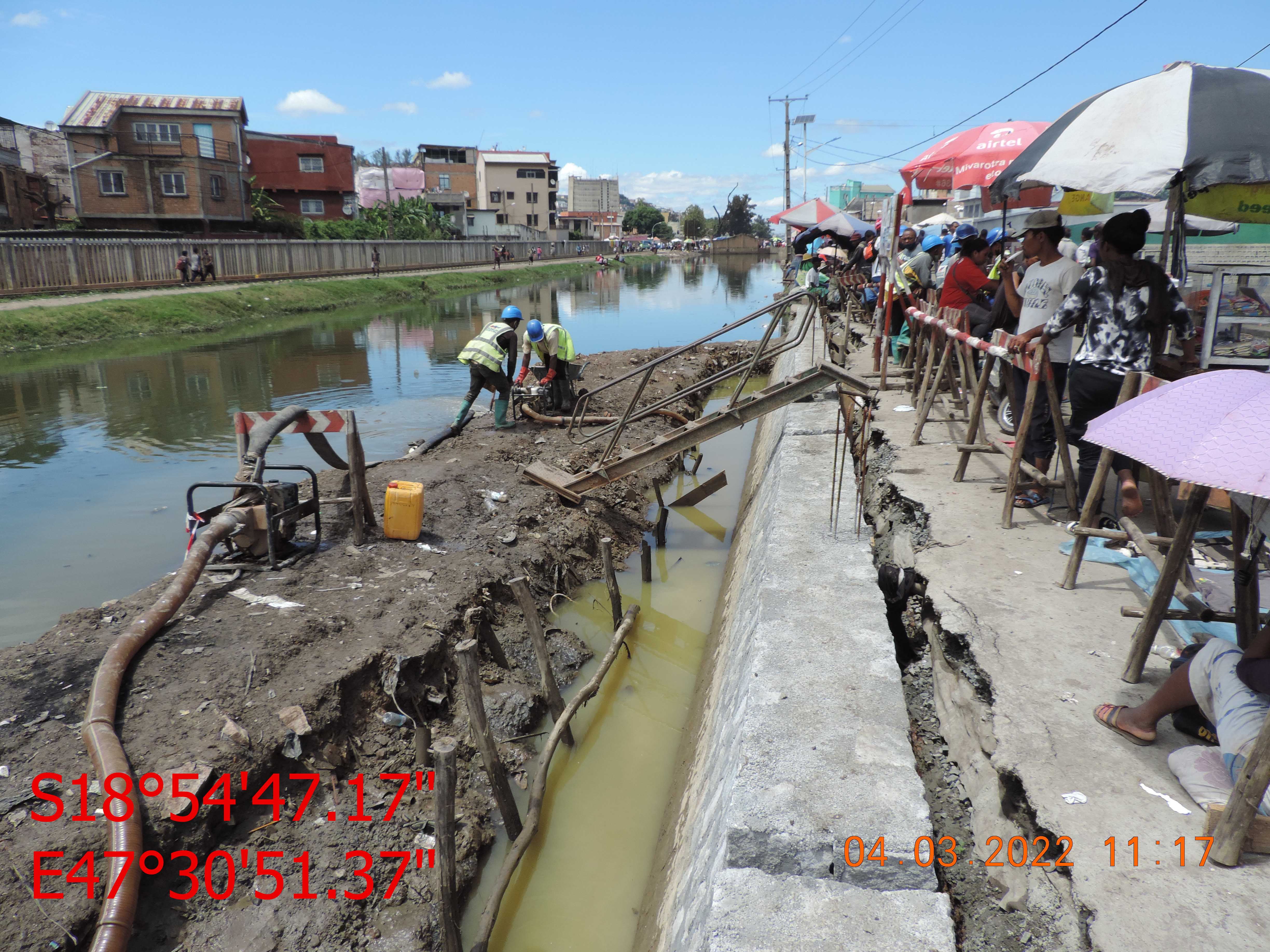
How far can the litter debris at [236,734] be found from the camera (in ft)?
12.0

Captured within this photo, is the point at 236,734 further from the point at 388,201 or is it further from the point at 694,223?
the point at 694,223

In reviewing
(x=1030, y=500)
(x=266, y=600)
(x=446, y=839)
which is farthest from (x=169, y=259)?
(x=1030, y=500)

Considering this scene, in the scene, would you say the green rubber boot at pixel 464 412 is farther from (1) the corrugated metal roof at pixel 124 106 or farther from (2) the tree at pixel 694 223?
(2) the tree at pixel 694 223

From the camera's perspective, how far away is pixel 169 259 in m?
26.8

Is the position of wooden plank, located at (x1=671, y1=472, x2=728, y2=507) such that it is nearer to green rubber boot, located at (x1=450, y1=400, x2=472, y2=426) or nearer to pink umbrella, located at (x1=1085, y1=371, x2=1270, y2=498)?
green rubber boot, located at (x1=450, y1=400, x2=472, y2=426)

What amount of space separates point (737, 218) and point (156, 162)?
81.7m

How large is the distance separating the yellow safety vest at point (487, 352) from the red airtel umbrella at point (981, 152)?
543 cm

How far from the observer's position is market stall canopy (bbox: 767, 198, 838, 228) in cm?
1858

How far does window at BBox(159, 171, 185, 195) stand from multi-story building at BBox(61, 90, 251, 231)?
28mm

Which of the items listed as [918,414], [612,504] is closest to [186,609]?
[612,504]

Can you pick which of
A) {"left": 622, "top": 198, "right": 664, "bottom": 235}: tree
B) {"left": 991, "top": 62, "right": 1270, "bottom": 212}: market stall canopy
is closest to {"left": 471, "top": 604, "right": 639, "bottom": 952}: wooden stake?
{"left": 991, "top": 62, "right": 1270, "bottom": 212}: market stall canopy

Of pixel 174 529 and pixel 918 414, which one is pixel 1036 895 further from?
→ pixel 174 529

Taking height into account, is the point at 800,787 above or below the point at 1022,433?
below

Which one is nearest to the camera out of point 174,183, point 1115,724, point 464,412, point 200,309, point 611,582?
point 1115,724
